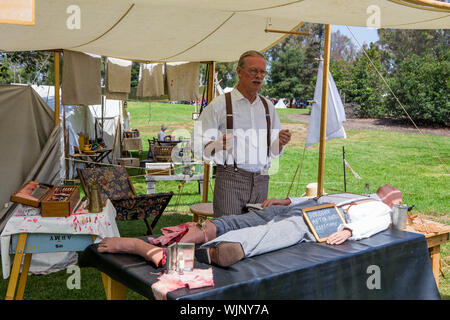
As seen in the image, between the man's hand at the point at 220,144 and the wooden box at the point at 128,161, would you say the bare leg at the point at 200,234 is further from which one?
the wooden box at the point at 128,161

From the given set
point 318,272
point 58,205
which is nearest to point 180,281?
point 318,272

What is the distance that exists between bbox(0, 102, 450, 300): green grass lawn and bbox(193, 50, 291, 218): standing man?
1.24m

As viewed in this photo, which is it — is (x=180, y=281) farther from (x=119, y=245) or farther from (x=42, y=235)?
(x=42, y=235)

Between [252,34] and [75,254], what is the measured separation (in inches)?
118

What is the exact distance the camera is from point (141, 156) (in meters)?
12.7

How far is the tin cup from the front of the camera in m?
2.89

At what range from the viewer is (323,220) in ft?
8.66

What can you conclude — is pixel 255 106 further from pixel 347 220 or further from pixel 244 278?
pixel 244 278

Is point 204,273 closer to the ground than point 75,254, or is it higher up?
higher up

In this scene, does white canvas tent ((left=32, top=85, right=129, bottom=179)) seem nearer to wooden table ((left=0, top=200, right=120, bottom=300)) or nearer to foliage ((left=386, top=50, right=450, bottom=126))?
wooden table ((left=0, top=200, right=120, bottom=300))

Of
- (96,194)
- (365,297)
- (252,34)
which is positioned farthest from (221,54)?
(365,297)

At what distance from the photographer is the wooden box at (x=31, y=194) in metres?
3.01

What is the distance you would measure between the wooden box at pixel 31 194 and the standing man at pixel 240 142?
1225mm

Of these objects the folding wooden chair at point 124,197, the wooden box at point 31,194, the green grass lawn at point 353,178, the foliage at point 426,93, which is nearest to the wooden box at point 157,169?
the green grass lawn at point 353,178
